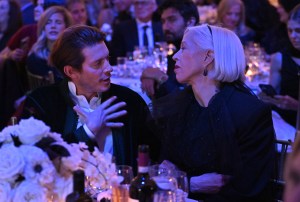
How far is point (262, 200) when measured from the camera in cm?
236

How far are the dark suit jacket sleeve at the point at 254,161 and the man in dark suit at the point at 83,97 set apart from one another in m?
0.52

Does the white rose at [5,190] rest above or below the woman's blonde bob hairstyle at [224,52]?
below

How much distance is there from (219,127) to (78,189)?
100 cm

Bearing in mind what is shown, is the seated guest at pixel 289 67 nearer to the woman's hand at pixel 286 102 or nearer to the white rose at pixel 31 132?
the woman's hand at pixel 286 102

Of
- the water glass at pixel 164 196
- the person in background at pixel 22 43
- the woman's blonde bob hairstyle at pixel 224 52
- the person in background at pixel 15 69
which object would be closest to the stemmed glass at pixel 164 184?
the water glass at pixel 164 196

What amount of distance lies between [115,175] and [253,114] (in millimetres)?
772

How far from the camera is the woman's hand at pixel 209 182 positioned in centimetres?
240

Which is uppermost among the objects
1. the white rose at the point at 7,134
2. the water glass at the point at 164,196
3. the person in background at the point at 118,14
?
the person in background at the point at 118,14

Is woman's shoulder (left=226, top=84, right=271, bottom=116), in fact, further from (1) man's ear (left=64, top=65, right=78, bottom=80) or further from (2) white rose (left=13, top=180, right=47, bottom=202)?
(2) white rose (left=13, top=180, right=47, bottom=202)

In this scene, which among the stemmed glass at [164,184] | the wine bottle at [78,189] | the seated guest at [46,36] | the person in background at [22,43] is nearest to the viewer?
the wine bottle at [78,189]

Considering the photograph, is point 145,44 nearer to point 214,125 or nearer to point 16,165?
point 214,125

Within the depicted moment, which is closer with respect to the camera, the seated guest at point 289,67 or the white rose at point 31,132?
the white rose at point 31,132

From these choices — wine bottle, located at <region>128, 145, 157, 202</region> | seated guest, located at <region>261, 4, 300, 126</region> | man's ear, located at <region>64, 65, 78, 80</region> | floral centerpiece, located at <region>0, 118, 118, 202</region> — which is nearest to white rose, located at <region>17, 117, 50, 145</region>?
floral centerpiece, located at <region>0, 118, 118, 202</region>

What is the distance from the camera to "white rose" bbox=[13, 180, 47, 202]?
1587mm
